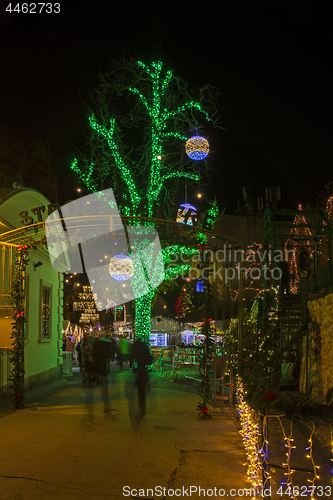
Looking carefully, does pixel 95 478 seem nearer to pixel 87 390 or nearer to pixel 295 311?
pixel 87 390

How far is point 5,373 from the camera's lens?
10.2m

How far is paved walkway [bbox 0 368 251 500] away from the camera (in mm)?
4938

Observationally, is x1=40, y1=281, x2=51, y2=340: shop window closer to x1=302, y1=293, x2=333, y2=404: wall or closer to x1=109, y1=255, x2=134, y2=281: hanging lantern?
x1=109, y1=255, x2=134, y2=281: hanging lantern

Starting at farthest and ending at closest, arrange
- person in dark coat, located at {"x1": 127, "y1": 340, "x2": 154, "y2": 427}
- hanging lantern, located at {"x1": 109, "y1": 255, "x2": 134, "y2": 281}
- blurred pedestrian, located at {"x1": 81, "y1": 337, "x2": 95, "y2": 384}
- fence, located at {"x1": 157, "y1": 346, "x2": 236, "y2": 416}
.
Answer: hanging lantern, located at {"x1": 109, "y1": 255, "x2": 134, "y2": 281} < blurred pedestrian, located at {"x1": 81, "y1": 337, "x2": 95, "y2": 384} < fence, located at {"x1": 157, "y1": 346, "x2": 236, "y2": 416} < person in dark coat, located at {"x1": 127, "y1": 340, "x2": 154, "y2": 427}

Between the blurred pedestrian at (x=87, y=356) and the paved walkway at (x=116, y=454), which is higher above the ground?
the blurred pedestrian at (x=87, y=356)

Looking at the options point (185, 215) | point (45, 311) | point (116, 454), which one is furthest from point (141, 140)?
point (116, 454)

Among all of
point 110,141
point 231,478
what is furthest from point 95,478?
point 110,141

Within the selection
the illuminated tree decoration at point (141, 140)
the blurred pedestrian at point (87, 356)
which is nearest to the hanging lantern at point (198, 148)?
the illuminated tree decoration at point (141, 140)

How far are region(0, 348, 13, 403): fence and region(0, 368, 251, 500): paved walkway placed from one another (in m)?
0.75

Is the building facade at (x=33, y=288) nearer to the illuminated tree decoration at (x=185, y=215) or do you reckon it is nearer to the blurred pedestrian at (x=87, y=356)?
the blurred pedestrian at (x=87, y=356)

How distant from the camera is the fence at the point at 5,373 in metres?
9.96

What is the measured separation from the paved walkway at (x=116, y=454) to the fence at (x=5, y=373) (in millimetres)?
749

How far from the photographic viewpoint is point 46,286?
14766 mm

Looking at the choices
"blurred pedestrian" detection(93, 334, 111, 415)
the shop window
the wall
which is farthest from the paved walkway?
the shop window
